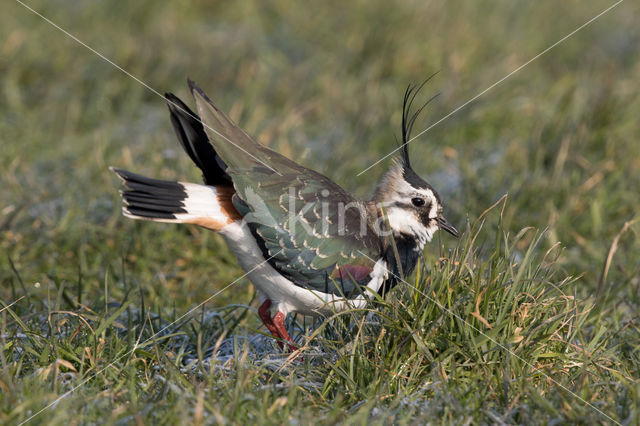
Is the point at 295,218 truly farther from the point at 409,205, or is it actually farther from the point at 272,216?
the point at 409,205

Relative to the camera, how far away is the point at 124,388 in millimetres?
3002

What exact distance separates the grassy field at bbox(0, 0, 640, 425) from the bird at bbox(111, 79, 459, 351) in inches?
7.4

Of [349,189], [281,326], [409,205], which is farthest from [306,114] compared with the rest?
[281,326]

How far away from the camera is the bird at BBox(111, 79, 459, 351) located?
3.55 metres

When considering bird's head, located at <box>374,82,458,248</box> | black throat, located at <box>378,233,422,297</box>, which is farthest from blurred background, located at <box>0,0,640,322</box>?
black throat, located at <box>378,233,422,297</box>

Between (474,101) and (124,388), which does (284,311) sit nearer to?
(124,388)

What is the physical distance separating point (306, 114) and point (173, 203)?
355cm

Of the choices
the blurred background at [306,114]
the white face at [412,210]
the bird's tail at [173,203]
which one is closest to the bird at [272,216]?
the bird's tail at [173,203]

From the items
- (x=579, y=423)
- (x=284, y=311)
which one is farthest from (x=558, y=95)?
(x=579, y=423)

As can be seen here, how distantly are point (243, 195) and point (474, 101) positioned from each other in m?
3.62

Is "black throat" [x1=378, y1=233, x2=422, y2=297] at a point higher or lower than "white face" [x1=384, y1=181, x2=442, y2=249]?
lower

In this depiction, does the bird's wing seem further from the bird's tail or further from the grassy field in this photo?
the grassy field

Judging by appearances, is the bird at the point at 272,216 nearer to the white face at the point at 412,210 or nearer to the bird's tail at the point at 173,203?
the bird's tail at the point at 173,203

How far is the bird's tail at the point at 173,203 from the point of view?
Answer: 11.5ft
